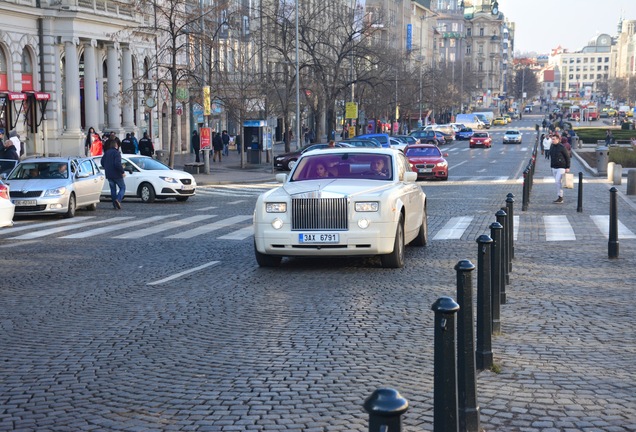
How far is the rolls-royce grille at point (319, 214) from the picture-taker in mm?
13359

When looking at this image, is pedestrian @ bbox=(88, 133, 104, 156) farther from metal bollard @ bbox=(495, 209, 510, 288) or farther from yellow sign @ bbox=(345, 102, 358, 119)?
metal bollard @ bbox=(495, 209, 510, 288)

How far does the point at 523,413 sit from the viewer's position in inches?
254

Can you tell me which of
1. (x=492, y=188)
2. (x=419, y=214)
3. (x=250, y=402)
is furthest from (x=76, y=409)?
(x=492, y=188)

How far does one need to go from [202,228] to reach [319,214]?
733 cm

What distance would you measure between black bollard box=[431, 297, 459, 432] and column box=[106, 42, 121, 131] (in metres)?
51.3

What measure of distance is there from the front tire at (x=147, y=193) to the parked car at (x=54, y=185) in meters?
2.64

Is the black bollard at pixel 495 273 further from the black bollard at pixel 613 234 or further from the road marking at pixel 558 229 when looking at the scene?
the road marking at pixel 558 229

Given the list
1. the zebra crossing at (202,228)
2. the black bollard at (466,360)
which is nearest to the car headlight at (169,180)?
the zebra crossing at (202,228)

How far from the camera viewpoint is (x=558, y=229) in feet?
64.6

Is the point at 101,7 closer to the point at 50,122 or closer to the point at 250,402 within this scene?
the point at 50,122

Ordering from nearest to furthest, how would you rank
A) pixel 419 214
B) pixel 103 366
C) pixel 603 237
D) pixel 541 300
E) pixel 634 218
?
pixel 103 366, pixel 541 300, pixel 419 214, pixel 603 237, pixel 634 218

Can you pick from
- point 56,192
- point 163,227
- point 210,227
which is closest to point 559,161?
point 210,227

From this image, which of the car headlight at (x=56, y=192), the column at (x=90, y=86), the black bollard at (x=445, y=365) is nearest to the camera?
the black bollard at (x=445, y=365)

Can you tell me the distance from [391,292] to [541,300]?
1.73m
